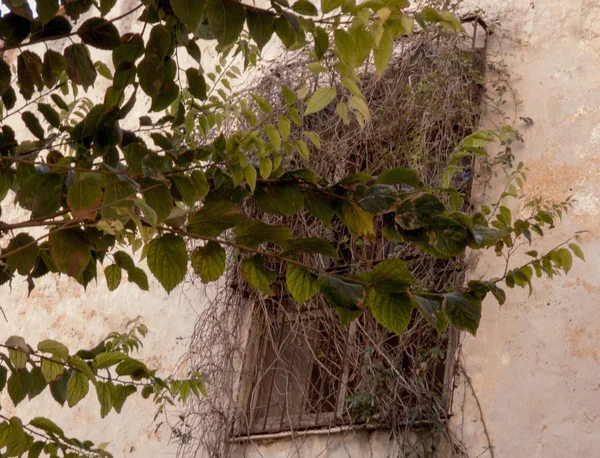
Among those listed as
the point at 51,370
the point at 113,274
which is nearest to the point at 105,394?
the point at 51,370

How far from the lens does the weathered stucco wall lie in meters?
3.67

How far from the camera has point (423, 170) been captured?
4.50 metres

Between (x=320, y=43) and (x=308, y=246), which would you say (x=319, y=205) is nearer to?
(x=308, y=246)

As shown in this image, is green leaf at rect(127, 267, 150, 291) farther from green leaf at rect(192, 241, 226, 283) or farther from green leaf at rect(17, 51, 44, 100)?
green leaf at rect(17, 51, 44, 100)

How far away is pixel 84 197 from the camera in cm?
194

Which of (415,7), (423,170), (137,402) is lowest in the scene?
(137,402)

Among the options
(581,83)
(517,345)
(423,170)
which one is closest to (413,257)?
(423,170)

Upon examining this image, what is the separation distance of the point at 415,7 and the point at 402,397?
2.32 meters

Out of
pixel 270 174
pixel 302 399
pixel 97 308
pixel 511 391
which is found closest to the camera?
pixel 270 174

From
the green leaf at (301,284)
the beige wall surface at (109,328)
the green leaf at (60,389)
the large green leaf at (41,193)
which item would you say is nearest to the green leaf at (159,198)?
the large green leaf at (41,193)

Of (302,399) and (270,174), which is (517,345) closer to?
(302,399)

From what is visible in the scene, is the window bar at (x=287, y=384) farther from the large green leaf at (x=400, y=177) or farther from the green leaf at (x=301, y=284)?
the large green leaf at (x=400, y=177)

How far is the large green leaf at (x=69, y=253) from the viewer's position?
6.64 ft

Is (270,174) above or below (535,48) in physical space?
below
